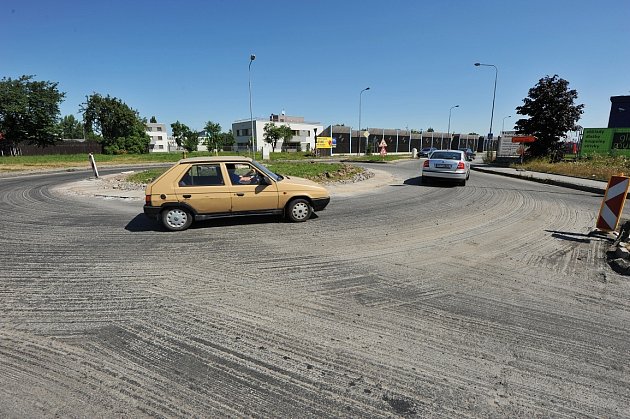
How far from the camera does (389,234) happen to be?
6770 mm

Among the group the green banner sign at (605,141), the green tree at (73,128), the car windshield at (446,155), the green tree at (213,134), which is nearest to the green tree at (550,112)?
the green banner sign at (605,141)

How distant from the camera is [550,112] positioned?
23.1 metres

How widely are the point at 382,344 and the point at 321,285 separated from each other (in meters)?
1.38

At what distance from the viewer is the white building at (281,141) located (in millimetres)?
79000

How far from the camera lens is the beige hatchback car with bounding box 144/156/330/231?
275 inches

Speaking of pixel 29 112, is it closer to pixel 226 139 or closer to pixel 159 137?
pixel 226 139

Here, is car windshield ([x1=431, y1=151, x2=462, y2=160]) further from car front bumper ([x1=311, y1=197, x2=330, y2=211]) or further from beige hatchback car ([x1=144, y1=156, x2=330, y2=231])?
beige hatchback car ([x1=144, y1=156, x2=330, y2=231])

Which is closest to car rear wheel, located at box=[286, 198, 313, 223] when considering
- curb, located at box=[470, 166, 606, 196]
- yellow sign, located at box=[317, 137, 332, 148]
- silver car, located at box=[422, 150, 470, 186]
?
silver car, located at box=[422, 150, 470, 186]

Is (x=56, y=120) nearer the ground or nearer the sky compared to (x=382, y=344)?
nearer the sky

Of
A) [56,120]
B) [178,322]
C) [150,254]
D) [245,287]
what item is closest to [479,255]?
[245,287]

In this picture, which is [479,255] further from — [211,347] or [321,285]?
[211,347]

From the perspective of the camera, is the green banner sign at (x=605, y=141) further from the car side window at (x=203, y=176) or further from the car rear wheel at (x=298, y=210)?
the car side window at (x=203, y=176)

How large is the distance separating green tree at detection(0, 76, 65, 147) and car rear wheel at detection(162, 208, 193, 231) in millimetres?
61467

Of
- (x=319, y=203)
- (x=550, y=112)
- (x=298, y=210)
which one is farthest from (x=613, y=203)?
(x=550, y=112)
